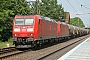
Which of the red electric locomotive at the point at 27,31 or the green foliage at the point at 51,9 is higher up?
the green foliage at the point at 51,9

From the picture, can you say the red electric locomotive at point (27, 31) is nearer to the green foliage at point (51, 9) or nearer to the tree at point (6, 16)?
the tree at point (6, 16)

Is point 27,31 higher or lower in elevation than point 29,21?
lower

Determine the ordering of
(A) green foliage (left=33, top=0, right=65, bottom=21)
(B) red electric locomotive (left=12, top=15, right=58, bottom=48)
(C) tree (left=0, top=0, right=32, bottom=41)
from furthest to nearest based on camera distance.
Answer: (A) green foliage (left=33, top=0, right=65, bottom=21) → (C) tree (left=0, top=0, right=32, bottom=41) → (B) red electric locomotive (left=12, top=15, right=58, bottom=48)

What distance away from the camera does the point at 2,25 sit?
37.2 meters

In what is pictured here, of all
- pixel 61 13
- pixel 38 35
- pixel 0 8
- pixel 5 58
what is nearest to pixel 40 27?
pixel 38 35

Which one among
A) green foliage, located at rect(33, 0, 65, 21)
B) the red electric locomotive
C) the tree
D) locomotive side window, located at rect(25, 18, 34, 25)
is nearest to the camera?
the red electric locomotive

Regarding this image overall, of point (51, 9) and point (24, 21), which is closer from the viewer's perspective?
point (24, 21)

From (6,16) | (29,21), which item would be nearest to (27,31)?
(29,21)

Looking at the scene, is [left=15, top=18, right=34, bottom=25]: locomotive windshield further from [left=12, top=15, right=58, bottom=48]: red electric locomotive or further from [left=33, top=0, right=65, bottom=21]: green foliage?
[left=33, top=0, right=65, bottom=21]: green foliage

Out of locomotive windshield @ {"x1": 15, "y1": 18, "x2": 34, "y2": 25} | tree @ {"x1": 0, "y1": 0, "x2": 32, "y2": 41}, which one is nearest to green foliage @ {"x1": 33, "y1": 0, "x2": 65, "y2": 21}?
tree @ {"x1": 0, "y1": 0, "x2": 32, "y2": 41}

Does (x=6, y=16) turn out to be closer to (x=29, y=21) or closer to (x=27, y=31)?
(x=29, y=21)

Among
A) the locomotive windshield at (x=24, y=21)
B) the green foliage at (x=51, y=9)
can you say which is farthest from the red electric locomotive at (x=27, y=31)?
the green foliage at (x=51, y=9)

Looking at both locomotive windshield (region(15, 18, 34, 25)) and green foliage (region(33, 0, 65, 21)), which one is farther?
green foliage (region(33, 0, 65, 21))

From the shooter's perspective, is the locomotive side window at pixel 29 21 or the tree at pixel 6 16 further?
the tree at pixel 6 16
